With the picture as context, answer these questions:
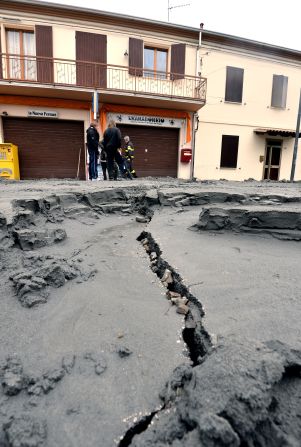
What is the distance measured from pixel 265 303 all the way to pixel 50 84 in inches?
445

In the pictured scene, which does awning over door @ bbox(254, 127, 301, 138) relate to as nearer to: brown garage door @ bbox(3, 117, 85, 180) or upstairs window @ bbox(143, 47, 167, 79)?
upstairs window @ bbox(143, 47, 167, 79)

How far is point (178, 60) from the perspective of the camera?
503 inches

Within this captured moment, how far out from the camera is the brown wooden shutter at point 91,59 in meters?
11.7

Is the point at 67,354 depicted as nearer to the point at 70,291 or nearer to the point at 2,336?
the point at 2,336

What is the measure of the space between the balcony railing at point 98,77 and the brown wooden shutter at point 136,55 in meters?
0.04

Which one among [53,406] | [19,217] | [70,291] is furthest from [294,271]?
[19,217]

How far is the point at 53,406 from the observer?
129cm

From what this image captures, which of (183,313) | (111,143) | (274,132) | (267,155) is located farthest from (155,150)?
(183,313)

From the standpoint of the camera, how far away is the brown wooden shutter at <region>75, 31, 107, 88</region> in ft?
38.3

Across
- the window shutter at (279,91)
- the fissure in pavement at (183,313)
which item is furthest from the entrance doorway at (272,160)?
the fissure in pavement at (183,313)

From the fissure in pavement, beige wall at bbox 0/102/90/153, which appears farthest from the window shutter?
the fissure in pavement

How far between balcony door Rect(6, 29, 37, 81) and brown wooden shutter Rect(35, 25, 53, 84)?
28 cm

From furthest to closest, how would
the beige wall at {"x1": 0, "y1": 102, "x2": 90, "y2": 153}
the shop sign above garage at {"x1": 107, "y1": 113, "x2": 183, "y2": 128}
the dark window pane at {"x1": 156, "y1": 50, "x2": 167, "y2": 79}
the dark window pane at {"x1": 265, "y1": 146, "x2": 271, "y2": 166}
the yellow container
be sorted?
1. the dark window pane at {"x1": 265, "y1": 146, "x2": 271, "y2": 166}
2. the dark window pane at {"x1": 156, "y1": 50, "x2": 167, "y2": 79}
3. the shop sign above garage at {"x1": 107, "y1": 113, "x2": 183, "y2": 128}
4. the beige wall at {"x1": 0, "y1": 102, "x2": 90, "y2": 153}
5. the yellow container

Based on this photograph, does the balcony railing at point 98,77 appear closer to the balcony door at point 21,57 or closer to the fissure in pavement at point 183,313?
the balcony door at point 21,57
